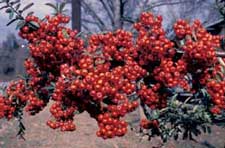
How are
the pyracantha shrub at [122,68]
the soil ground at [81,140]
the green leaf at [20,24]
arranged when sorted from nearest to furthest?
the pyracantha shrub at [122,68] < the green leaf at [20,24] < the soil ground at [81,140]

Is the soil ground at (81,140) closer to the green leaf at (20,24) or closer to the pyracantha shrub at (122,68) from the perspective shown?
the pyracantha shrub at (122,68)

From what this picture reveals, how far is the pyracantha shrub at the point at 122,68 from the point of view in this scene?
247 cm

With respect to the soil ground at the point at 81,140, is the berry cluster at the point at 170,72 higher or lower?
higher

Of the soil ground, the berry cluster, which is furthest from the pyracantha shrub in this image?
the soil ground

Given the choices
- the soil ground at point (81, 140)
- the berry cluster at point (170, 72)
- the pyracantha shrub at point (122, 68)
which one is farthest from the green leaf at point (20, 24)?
the soil ground at point (81, 140)

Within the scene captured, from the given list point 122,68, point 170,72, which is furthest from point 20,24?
point 170,72

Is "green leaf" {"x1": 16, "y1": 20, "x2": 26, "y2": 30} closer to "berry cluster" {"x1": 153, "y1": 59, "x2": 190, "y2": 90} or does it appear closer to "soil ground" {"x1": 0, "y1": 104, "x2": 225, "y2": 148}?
"berry cluster" {"x1": 153, "y1": 59, "x2": 190, "y2": 90}

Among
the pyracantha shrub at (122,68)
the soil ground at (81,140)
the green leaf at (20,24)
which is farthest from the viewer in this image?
the soil ground at (81,140)

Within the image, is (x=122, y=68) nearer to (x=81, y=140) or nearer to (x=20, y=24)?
(x=20, y=24)

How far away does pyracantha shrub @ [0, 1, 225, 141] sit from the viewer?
247cm

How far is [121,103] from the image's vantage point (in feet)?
8.42

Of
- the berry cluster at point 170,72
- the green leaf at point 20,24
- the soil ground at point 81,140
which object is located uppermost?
the green leaf at point 20,24

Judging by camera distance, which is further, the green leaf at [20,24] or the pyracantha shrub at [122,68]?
the green leaf at [20,24]

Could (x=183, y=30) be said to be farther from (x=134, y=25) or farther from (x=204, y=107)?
(x=204, y=107)
